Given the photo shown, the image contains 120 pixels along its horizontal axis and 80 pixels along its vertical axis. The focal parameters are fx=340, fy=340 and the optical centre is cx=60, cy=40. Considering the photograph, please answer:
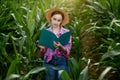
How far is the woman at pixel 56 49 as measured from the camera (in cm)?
253

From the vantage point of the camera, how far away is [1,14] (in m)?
3.98

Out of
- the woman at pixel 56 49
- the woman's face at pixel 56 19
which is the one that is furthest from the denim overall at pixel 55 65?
the woman's face at pixel 56 19

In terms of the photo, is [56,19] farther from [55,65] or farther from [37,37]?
[37,37]

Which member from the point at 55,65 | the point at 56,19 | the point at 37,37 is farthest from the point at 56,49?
the point at 37,37

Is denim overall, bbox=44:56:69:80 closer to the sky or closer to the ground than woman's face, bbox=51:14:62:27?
closer to the ground

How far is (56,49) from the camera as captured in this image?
261 centimetres

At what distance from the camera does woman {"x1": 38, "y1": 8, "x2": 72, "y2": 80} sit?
8.29 ft

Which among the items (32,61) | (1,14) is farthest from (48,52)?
(1,14)

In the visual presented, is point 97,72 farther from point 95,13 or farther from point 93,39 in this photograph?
point 95,13

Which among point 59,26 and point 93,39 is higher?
point 59,26

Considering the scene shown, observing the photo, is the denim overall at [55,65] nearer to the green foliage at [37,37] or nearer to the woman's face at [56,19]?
the green foliage at [37,37]

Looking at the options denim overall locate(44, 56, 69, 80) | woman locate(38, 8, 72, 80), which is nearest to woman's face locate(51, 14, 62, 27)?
woman locate(38, 8, 72, 80)

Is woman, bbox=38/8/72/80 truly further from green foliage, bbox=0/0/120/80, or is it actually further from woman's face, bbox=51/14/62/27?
green foliage, bbox=0/0/120/80

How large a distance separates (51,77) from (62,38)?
1.20 ft
